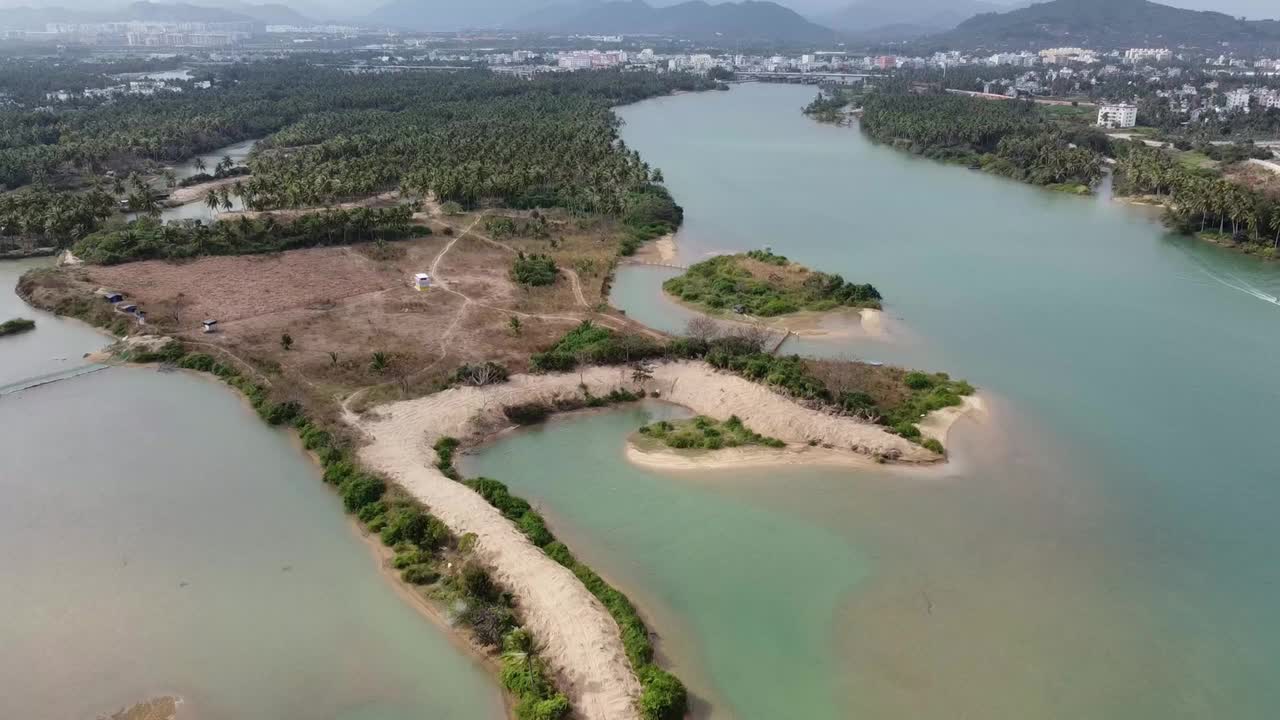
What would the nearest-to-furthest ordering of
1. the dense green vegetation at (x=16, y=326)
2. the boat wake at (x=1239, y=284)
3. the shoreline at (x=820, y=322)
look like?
the dense green vegetation at (x=16, y=326)
the shoreline at (x=820, y=322)
the boat wake at (x=1239, y=284)

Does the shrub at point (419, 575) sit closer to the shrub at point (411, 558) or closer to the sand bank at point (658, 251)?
the shrub at point (411, 558)

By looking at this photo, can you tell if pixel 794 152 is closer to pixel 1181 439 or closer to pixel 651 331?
pixel 651 331

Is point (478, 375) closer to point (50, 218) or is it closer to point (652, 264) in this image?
point (652, 264)

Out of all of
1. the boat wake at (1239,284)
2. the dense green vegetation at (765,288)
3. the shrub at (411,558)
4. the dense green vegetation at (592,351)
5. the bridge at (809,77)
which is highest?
the bridge at (809,77)

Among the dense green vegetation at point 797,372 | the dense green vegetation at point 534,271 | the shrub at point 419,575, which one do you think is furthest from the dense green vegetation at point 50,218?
the shrub at point 419,575

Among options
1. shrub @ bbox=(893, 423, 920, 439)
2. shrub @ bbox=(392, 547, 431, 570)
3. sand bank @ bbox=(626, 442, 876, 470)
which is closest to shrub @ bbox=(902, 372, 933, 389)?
shrub @ bbox=(893, 423, 920, 439)

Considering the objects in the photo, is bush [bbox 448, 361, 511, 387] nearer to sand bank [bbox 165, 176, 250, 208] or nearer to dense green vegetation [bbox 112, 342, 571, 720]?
dense green vegetation [bbox 112, 342, 571, 720]
